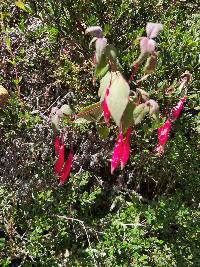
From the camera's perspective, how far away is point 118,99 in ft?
2.11

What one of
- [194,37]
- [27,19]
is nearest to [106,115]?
[194,37]

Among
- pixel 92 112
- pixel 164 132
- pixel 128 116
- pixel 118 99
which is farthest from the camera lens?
pixel 164 132

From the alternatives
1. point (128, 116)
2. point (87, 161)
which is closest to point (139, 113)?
point (128, 116)

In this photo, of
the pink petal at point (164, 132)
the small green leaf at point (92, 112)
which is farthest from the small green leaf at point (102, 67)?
the pink petal at point (164, 132)

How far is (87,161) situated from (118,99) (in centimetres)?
111

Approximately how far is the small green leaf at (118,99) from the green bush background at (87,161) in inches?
35.0

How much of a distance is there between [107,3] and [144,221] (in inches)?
35.0

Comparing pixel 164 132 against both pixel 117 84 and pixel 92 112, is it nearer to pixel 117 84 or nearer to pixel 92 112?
pixel 92 112

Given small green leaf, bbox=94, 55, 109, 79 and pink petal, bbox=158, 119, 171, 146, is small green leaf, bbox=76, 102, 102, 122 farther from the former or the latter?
pink petal, bbox=158, 119, 171, 146

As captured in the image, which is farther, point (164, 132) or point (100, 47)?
point (164, 132)

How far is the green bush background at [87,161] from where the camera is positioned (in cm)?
155

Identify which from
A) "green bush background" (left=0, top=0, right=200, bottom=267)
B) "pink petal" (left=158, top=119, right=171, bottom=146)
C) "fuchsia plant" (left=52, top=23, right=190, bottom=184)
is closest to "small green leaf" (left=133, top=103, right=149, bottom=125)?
"fuchsia plant" (left=52, top=23, right=190, bottom=184)

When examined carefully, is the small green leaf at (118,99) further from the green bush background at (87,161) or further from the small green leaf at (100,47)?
the green bush background at (87,161)

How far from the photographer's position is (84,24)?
1708 mm
